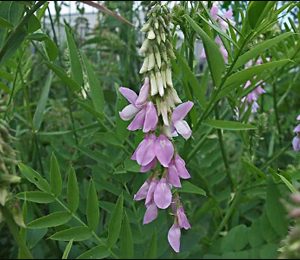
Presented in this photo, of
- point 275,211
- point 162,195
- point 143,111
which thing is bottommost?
point 275,211

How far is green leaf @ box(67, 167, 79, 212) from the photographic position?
2.75 feet

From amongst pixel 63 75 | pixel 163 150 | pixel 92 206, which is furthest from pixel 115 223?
pixel 63 75

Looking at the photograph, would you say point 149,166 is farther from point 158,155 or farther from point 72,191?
point 72,191

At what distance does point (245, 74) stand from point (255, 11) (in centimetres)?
12

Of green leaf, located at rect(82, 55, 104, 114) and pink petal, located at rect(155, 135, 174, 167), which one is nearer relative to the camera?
pink petal, located at rect(155, 135, 174, 167)

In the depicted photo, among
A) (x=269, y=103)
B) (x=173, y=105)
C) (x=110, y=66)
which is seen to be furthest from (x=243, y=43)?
(x=110, y=66)

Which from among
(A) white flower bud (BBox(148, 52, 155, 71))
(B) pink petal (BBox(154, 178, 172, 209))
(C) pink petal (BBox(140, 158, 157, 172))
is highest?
(A) white flower bud (BBox(148, 52, 155, 71))

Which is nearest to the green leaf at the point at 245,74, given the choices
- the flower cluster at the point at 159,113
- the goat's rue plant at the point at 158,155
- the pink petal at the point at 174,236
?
the goat's rue plant at the point at 158,155

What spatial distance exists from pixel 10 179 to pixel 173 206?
32cm

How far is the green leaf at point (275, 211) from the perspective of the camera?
2.90 ft

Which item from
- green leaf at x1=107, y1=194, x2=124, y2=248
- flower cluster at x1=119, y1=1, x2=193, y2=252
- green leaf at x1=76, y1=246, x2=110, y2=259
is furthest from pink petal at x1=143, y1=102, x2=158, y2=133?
green leaf at x1=76, y1=246, x2=110, y2=259

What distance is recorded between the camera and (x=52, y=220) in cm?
85

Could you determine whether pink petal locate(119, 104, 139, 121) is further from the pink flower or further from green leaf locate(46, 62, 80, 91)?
green leaf locate(46, 62, 80, 91)

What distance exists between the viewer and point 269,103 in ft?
5.99
